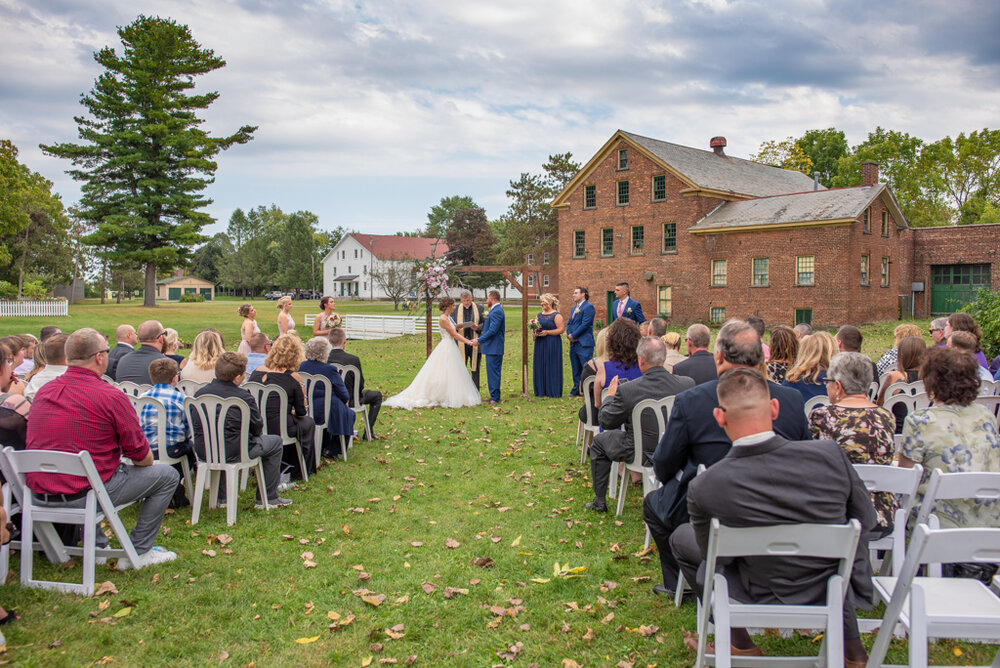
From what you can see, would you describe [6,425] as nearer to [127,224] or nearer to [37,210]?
[127,224]

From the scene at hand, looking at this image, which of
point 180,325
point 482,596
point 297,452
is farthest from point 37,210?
point 482,596

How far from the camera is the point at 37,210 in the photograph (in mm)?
48781

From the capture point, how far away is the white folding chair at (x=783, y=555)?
2766mm

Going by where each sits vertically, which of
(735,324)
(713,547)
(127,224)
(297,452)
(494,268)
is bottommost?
(297,452)

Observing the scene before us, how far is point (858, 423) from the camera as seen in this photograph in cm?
378

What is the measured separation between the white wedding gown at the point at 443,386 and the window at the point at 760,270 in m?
24.4

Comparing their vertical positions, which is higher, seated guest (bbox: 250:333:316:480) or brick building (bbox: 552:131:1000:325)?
brick building (bbox: 552:131:1000:325)

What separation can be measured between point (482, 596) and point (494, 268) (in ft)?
30.0

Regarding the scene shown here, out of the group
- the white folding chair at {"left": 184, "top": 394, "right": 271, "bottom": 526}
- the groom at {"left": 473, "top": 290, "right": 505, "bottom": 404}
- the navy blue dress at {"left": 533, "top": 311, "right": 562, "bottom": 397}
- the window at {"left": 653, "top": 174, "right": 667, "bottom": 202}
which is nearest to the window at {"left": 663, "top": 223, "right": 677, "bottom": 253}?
the window at {"left": 653, "top": 174, "right": 667, "bottom": 202}

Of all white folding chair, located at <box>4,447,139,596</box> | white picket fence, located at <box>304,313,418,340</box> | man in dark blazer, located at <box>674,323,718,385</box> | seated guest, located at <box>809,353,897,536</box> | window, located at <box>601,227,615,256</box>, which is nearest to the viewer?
seated guest, located at <box>809,353,897,536</box>

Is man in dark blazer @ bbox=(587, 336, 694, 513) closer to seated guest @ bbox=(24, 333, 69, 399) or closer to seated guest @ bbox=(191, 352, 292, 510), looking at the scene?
seated guest @ bbox=(191, 352, 292, 510)

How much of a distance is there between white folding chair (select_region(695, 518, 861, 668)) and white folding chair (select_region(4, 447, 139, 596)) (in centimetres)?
369

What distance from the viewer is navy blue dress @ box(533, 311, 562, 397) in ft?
40.5

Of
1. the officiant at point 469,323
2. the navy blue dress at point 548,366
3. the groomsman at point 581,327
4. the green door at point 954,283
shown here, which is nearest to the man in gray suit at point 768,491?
the groomsman at point 581,327
